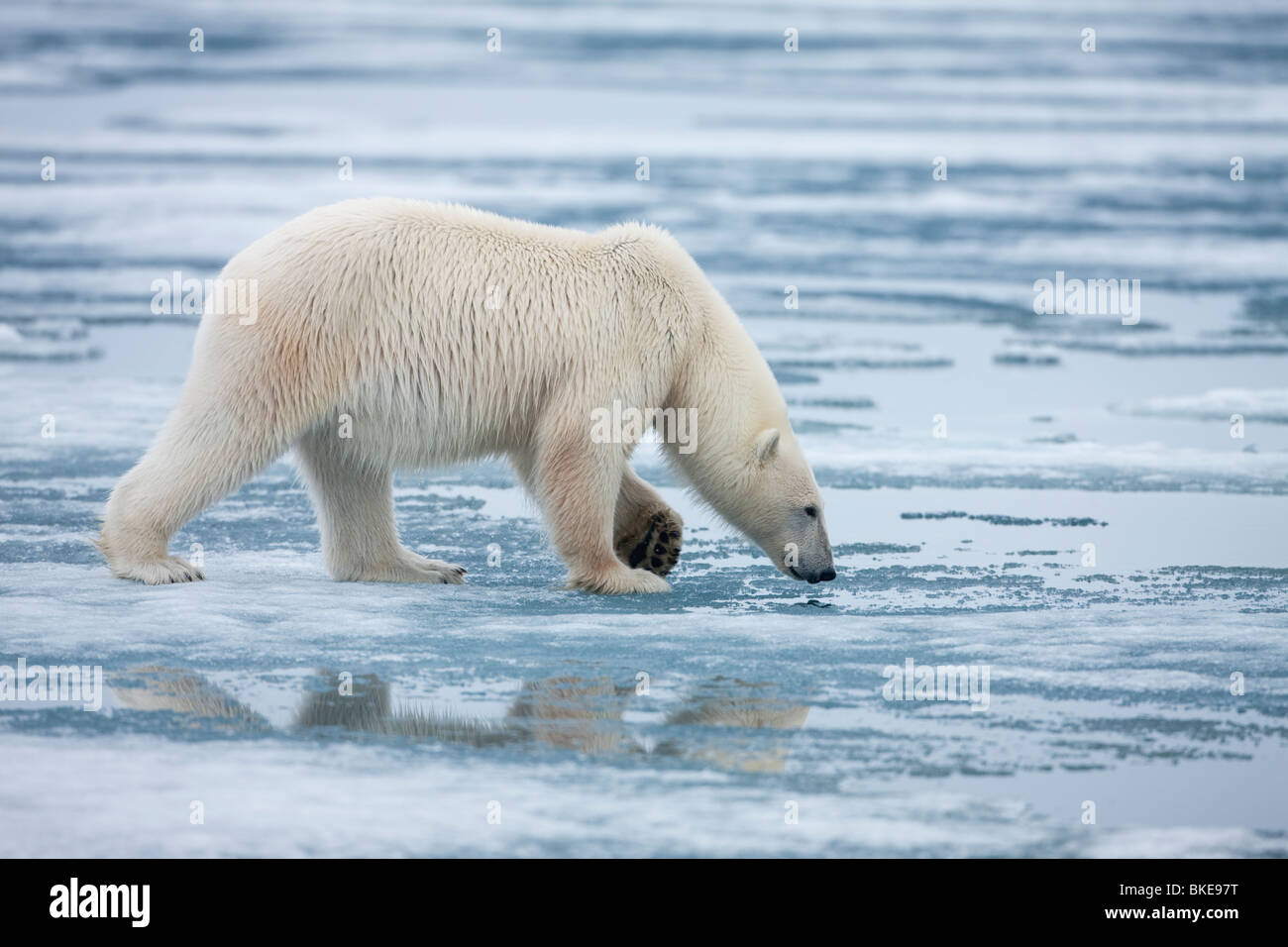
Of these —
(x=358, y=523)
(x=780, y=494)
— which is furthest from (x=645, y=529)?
(x=358, y=523)

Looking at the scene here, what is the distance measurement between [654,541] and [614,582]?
0.32m

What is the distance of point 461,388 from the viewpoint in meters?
5.27

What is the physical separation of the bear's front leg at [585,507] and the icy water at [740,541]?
0.16 meters

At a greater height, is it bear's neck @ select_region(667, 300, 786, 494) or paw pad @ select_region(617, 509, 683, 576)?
bear's neck @ select_region(667, 300, 786, 494)

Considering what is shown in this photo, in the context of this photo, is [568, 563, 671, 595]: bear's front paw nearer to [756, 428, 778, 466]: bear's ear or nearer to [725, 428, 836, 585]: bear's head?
[725, 428, 836, 585]: bear's head

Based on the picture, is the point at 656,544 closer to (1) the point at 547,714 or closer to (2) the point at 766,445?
(2) the point at 766,445

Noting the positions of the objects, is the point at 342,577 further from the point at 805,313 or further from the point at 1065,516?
the point at 805,313

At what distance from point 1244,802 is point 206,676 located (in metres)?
2.54

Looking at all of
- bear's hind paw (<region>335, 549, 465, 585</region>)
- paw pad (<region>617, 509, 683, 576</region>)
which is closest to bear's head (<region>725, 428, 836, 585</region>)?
paw pad (<region>617, 509, 683, 576</region>)

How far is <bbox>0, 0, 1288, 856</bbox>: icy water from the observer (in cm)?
350

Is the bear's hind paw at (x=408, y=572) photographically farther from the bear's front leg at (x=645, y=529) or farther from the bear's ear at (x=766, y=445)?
the bear's ear at (x=766, y=445)

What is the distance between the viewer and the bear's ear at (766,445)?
5379 mm

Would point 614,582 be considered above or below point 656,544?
below
